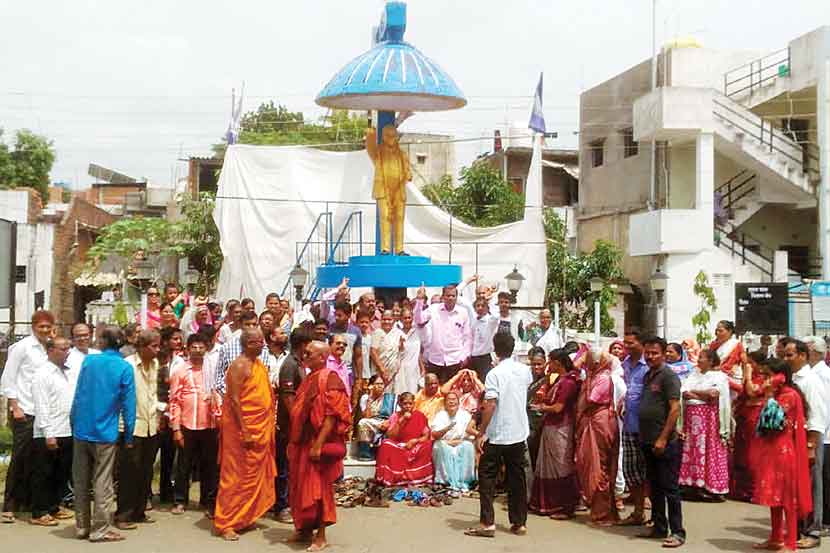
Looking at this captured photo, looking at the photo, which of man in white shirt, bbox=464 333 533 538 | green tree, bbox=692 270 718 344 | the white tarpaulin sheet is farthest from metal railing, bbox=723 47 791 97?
man in white shirt, bbox=464 333 533 538

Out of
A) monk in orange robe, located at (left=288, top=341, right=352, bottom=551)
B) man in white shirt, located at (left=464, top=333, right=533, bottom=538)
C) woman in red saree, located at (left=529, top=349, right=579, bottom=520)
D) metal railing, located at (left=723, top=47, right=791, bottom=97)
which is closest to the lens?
monk in orange robe, located at (left=288, top=341, right=352, bottom=551)

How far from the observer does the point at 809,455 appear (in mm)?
8281

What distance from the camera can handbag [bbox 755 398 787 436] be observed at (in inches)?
313

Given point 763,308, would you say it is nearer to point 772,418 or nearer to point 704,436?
point 704,436

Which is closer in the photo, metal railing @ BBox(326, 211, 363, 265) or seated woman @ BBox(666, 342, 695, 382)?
seated woman @ BBox(666, 342, 695, 382)

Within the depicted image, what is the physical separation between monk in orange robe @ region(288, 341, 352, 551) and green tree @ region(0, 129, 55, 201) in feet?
113

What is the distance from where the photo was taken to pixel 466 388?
10703mm

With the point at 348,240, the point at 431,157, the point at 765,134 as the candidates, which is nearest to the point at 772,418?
the point at 348,240

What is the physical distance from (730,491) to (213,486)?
515 cm

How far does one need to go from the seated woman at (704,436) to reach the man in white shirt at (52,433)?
226 inches

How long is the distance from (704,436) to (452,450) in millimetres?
2468

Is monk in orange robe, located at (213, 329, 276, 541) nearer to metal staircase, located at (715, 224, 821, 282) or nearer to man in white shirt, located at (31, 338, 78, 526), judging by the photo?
man in white shirt, located at (31, 338, 78, 526)

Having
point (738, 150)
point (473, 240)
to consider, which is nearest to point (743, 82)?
point (738, 150)

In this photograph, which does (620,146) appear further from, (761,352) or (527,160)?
(761,352)
